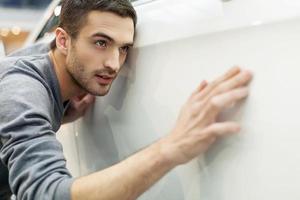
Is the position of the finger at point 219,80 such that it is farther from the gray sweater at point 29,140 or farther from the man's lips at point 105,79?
the man's lips at point 105,79

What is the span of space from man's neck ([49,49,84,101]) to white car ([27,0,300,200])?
8.6 inches

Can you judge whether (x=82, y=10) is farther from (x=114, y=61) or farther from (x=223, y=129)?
(x=223, y=129)

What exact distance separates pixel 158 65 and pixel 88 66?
1.04 feet

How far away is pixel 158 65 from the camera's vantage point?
1119mm

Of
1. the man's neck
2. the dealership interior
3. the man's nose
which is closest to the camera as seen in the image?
the man's nose

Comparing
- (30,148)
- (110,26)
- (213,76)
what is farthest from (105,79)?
(213,76)

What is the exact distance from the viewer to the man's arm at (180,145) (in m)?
0.84

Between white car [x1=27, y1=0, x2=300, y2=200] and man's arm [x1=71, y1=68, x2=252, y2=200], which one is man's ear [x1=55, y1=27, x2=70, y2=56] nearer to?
white car [x1=27, y1=0, x2=300, y2=200]

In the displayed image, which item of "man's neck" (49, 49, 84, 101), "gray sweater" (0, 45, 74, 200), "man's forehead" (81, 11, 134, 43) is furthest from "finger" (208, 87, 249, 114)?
"man's neck" (49, 49, 84, 101)

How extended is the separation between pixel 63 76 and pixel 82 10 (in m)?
0.24

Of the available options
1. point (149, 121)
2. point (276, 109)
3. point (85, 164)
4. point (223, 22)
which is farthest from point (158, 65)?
point (85, 164)

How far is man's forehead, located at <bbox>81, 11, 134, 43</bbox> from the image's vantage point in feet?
4.15

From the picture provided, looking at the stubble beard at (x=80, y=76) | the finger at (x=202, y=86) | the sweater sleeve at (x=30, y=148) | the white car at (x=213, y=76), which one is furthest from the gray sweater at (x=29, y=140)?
the finger at (x=202, y=86)

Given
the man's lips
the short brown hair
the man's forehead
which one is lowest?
the man's lips
